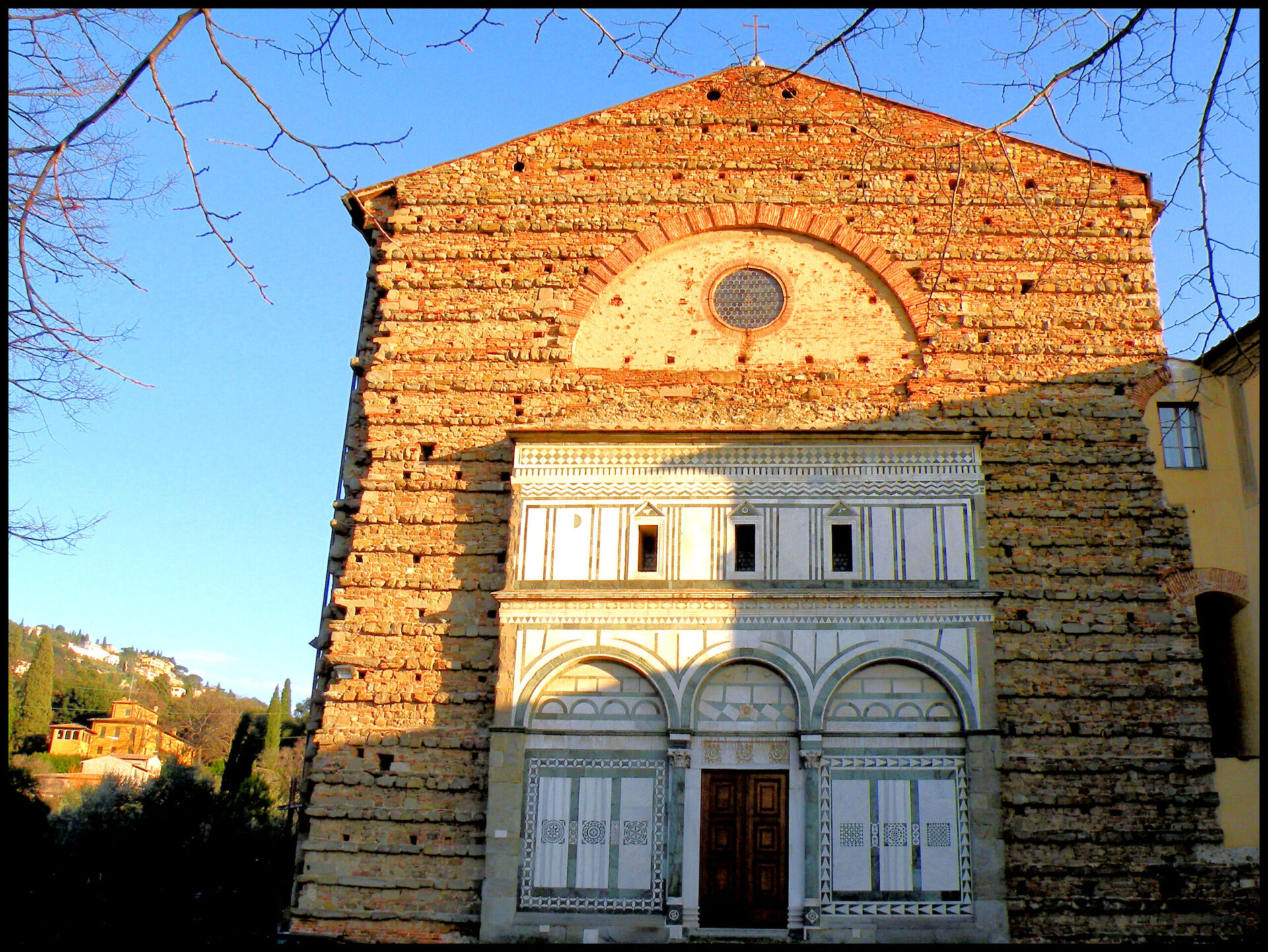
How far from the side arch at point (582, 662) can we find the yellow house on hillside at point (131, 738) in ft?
153

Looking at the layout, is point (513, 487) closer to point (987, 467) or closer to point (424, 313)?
point (424, 313)

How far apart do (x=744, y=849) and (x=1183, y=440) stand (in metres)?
7.34

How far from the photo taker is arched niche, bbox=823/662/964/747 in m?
12.5

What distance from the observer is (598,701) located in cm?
1293

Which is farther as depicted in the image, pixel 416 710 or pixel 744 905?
pixel 416 710

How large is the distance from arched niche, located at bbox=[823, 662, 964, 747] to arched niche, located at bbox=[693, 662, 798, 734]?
1.59 ft

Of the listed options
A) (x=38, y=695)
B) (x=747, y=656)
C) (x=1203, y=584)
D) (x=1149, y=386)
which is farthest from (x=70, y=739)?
(x=1203, y=584)

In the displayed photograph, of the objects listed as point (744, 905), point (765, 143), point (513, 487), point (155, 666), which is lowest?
point (744, 905)

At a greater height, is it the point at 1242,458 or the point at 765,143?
the point at 765,143

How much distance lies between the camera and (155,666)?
362 feet

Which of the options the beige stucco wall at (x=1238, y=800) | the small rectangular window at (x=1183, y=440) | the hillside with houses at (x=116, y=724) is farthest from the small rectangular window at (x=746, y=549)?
the hillside with houses at (x=116, y=724)

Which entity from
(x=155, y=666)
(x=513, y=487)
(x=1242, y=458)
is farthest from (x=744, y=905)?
(x=155, y=666)

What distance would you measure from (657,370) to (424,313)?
326 centimetres

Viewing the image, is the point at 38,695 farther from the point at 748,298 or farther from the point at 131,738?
the point at 748,298
